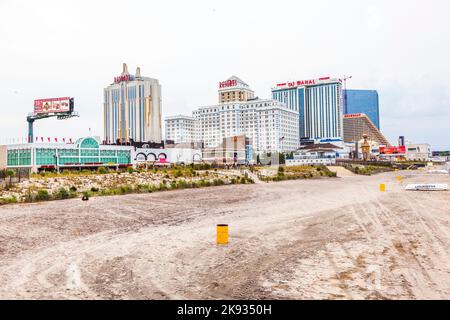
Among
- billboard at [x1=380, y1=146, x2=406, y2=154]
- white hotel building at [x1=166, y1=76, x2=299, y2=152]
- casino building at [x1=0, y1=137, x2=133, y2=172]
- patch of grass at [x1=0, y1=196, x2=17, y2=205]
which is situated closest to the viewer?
patch of grass at [x1=0, y1=196, x2=17, y2=205]

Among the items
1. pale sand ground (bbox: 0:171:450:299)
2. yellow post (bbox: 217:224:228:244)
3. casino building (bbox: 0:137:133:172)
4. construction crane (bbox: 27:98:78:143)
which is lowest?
pale sand ground (bbox: 0:171:450:299)

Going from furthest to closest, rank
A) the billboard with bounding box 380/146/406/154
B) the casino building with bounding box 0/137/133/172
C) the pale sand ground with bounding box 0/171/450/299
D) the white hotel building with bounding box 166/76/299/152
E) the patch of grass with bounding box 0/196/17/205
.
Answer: the billboard with bounding box 380/146/406/154, the white hotel building with bounding box 166/76/299/152, the casino building with bounding box 0/137/133/172, the patch of grass with bounding box 0/196/17/205, the pale sand ground with bounding box 0/171/450/299

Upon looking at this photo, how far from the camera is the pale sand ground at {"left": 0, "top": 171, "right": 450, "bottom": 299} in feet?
24.7

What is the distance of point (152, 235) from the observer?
13.8m

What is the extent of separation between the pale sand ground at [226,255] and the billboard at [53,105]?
8517 cm

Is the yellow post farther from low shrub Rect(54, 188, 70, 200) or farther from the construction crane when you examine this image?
the construction crane

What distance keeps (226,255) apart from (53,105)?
102 meters

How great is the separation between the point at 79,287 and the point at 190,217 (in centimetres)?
1085

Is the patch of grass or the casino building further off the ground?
the casino building

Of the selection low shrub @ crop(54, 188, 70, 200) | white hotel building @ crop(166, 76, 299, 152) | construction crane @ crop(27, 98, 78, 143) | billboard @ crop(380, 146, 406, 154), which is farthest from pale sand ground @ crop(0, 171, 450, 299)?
billboard @ crop(380, 146, 406, 154)

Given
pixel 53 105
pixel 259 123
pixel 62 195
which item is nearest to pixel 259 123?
pixel 259 123

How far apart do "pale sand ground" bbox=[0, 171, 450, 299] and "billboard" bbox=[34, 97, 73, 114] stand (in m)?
85.2

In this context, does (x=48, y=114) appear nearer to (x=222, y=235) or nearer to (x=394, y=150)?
(x=222, y=235)
